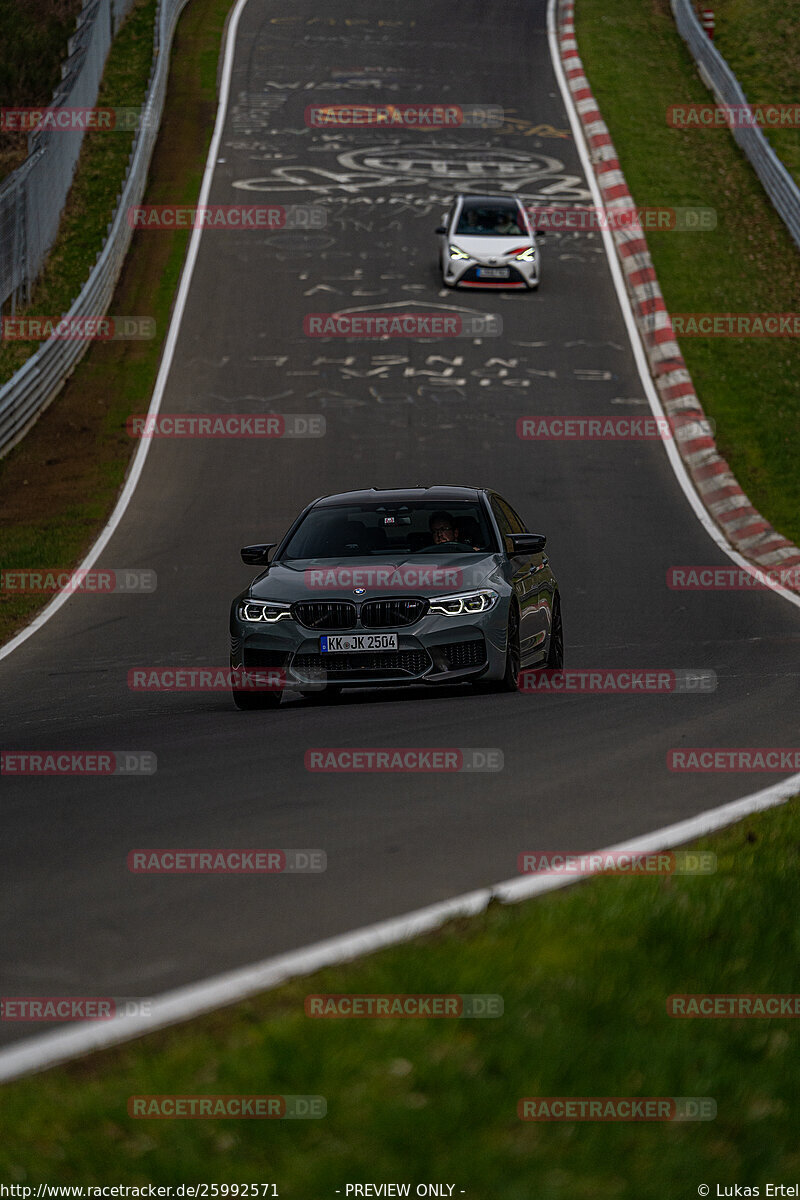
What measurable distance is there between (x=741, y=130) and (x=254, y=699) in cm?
3406

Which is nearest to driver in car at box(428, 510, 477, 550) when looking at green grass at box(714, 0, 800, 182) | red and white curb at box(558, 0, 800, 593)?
red and white curb at box(558, 0, 800, 593)

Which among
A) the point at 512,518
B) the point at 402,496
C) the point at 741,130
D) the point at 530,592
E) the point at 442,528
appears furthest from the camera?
the point at 741,130

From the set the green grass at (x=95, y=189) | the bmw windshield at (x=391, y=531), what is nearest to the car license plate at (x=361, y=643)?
the bmw windshield at (x=391, y=531)

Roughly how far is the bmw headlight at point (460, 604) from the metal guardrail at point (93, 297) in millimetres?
14533

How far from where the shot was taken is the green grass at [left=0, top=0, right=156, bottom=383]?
1213 inches

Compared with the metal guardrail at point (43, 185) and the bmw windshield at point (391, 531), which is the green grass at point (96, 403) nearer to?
the metal guardrail at point (43, 185)

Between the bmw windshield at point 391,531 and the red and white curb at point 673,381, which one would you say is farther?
the red and white curb at point 673,381

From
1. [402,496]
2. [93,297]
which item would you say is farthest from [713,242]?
[402,496]

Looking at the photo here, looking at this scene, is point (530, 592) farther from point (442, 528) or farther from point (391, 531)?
point (391, 531)

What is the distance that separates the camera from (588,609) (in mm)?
16719

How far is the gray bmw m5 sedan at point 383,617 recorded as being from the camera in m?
10.6

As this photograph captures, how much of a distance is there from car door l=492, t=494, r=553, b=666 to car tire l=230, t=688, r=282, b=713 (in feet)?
5.97

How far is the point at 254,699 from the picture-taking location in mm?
11047

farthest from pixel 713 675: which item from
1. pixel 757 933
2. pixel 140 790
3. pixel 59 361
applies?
pixel 59 361
